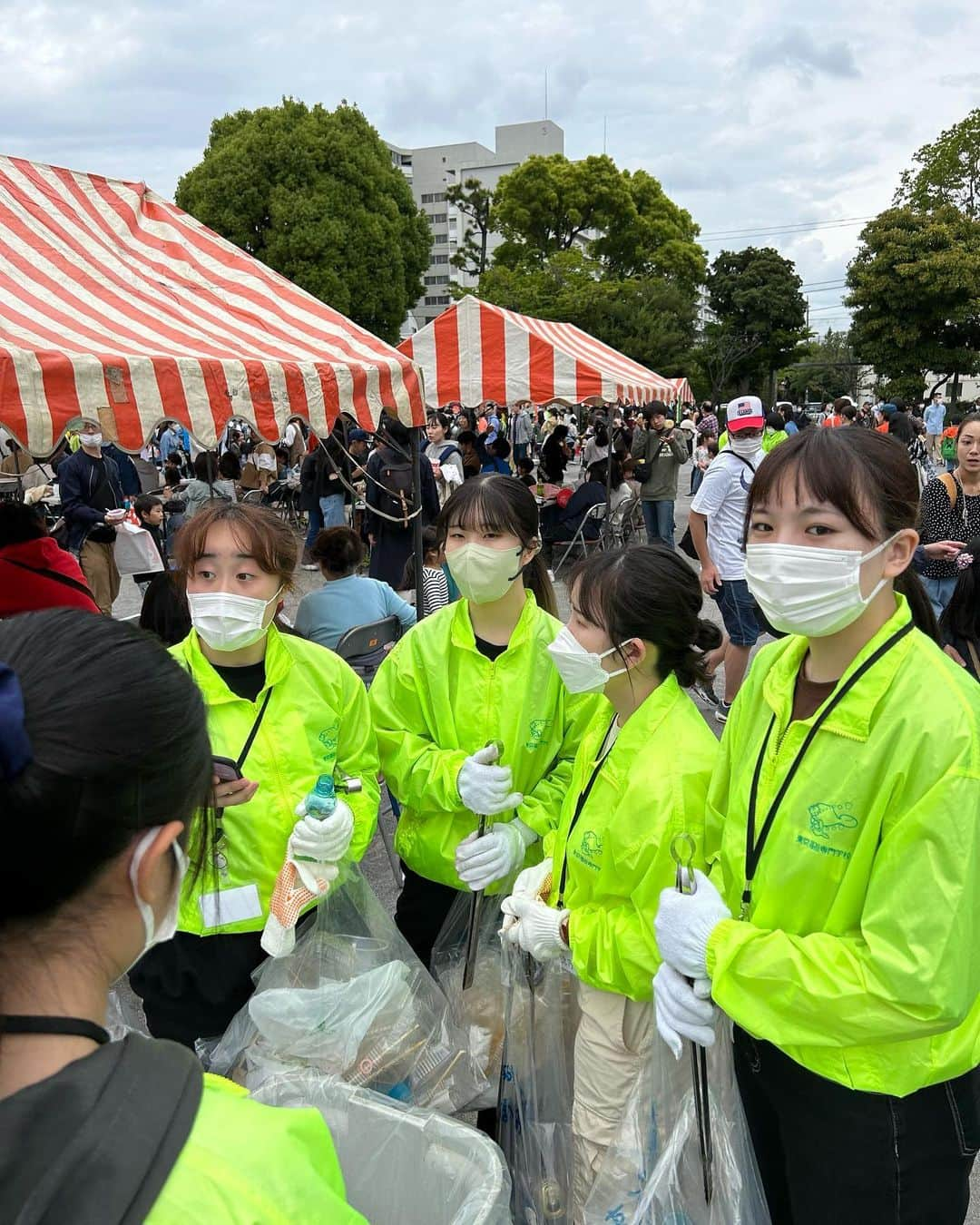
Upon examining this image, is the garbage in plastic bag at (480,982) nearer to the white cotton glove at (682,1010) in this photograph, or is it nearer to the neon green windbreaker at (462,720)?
the neon green windbreaker at (462,720)

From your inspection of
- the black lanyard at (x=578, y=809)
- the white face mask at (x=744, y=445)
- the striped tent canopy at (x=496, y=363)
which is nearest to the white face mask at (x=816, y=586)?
the black lanyard at (x=578, y=809)

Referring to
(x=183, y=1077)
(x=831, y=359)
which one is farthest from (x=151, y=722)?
(x=831, y=359)

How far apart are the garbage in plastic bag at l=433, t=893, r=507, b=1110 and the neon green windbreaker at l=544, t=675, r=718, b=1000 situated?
0.46 m

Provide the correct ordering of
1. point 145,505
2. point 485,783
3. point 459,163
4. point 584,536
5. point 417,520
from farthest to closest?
point 459,163 → point 584,536 → point 145,505 → point 417,520 → point 485,783

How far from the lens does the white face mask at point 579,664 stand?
6.57 feet

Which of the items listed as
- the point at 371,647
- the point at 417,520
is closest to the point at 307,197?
the point at 417,520

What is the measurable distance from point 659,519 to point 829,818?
9.78 m

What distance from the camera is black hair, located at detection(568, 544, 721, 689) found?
1976mm

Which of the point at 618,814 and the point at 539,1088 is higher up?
the point at 618,814

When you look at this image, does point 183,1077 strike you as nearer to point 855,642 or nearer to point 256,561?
point 855,642

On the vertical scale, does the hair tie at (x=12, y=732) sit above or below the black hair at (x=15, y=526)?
above

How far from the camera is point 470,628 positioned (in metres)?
2.45

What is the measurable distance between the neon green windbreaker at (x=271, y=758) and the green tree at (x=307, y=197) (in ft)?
83.4

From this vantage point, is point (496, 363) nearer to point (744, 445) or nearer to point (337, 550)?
point (744, 445)
